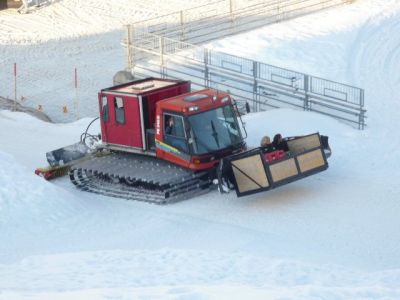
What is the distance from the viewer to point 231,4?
115 feet

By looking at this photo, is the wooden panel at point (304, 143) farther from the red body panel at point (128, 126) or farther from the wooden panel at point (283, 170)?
the red body panel at point (128, 126)

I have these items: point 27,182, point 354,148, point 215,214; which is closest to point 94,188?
point 27,182

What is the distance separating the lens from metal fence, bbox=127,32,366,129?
25344mm

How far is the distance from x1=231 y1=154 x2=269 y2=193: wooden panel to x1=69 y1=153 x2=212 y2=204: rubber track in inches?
39.2

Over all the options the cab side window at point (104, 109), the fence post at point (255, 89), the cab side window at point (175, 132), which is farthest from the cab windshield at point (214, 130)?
the fence post at point (255, 89)

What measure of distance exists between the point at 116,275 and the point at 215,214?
461 cm

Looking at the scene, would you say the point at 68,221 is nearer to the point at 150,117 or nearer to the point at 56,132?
the point at 150,117

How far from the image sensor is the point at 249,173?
19.0 meters

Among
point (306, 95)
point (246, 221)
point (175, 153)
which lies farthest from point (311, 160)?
point (306, 95)

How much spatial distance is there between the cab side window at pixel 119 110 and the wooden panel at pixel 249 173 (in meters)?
3.08

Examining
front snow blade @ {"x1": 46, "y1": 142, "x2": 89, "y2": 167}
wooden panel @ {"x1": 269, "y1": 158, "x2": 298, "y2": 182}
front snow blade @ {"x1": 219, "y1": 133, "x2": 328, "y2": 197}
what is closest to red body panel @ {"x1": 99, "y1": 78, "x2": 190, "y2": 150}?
front snow blade @ {"x1": 46, "y1": 142, "x2": 89, "y2": 167}

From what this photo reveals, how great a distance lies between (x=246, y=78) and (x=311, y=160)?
7.66 metres

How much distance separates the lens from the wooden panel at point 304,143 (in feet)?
67.6

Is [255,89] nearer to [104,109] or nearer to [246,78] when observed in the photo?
[246,78]
